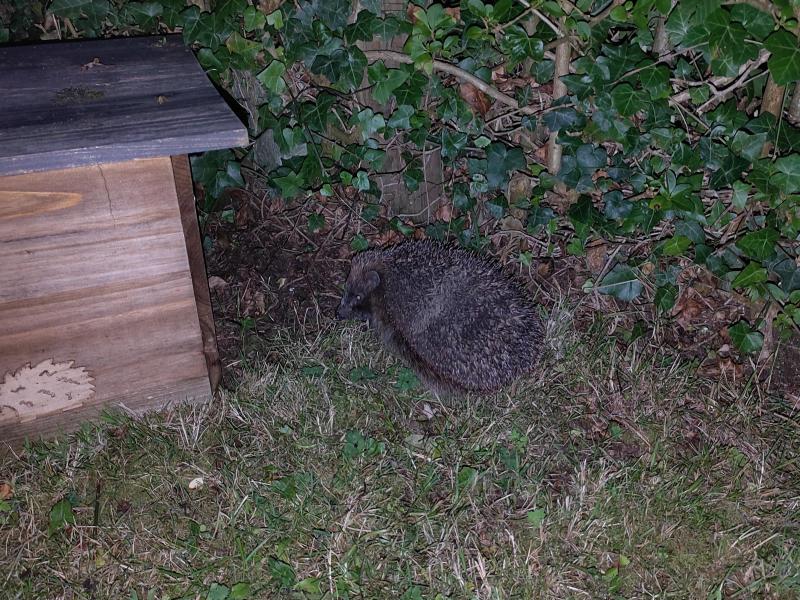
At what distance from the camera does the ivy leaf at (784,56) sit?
288 centimetres

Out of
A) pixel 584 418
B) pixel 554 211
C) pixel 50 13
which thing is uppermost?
pixel 50 13

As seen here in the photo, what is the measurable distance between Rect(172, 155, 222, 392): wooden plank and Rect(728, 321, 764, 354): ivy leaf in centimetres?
266

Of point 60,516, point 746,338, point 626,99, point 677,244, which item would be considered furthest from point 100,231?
point 746,338

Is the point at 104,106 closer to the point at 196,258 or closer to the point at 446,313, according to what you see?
the point at 196,258

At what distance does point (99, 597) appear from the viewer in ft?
9.59

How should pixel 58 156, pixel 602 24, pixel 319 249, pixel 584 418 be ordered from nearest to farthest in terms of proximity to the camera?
pixel 58 156 → pixel 602 24 → pixel 584 418 → pixel 319 249

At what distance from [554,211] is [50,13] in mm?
3167

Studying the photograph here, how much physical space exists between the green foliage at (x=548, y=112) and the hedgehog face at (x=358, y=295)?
0.35m

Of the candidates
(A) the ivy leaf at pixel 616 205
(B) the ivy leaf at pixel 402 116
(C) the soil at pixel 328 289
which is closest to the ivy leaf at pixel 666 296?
(C) the soil at pixel 328 289

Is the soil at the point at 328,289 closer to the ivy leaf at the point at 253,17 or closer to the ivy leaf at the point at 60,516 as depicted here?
the ivy leaf at the point at 60,516

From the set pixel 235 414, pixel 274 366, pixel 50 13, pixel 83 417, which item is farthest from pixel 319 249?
pixel 50 13

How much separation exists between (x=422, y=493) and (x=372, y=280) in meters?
1.32

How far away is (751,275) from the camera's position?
3.44 m

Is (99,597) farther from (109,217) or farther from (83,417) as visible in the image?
(109,217)
